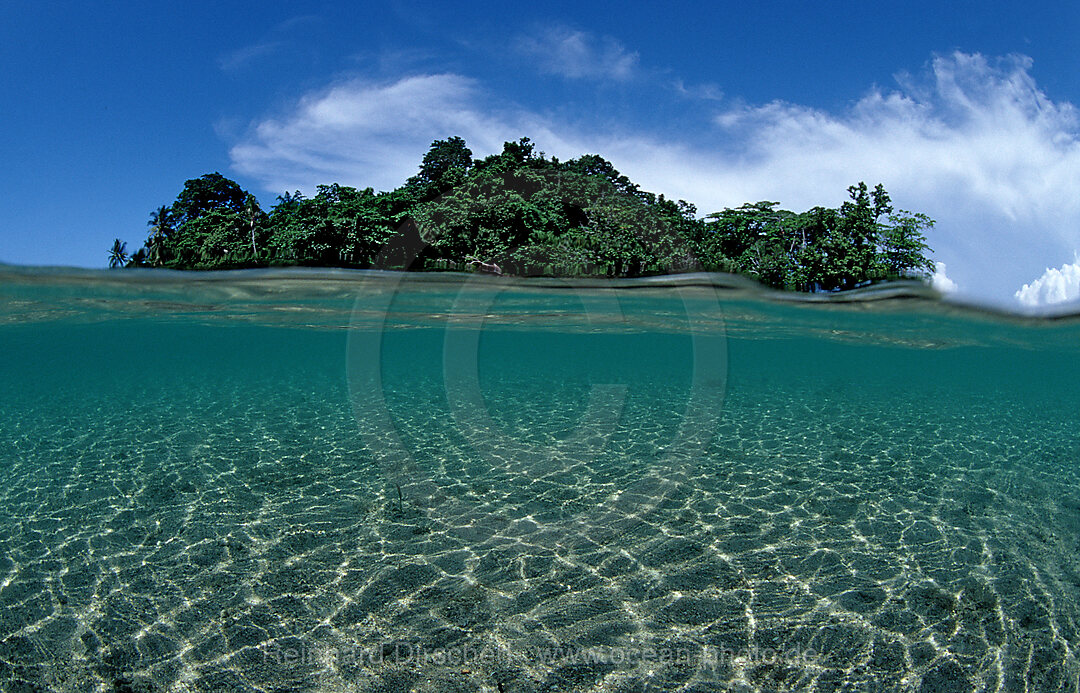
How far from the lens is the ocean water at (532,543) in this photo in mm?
4766

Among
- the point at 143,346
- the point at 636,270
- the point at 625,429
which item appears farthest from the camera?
the point at 143,346

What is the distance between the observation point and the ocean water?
188 inches

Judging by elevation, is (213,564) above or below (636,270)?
below

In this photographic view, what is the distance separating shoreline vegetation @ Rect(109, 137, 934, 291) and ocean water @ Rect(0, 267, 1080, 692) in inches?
315

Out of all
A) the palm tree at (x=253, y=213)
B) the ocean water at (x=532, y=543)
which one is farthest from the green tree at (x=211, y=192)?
the ocean water at (x=532, y=543)

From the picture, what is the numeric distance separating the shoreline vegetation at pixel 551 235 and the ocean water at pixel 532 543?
26.3ft

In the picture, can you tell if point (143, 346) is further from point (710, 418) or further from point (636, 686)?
point (636, 686)

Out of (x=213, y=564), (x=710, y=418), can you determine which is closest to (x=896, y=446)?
(x=710, y=418)

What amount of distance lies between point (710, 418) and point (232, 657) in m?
11.3

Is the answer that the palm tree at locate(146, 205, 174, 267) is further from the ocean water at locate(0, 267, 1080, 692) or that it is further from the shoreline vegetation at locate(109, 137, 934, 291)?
the ocean water at locate(0, 267, 1080, 692)

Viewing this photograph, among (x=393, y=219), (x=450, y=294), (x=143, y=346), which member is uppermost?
(x=393, y=219)

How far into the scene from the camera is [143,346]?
39.5m

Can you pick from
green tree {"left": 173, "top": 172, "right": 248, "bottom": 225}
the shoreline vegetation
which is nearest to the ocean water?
the shoreline vegetation

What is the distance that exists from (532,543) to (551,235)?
1958 centimetres
